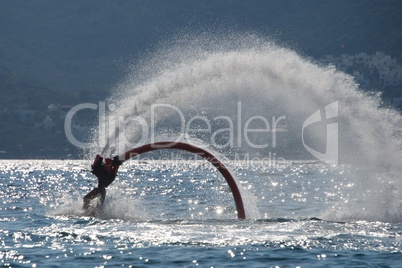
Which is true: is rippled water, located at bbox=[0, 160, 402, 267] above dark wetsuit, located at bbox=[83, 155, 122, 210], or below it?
below

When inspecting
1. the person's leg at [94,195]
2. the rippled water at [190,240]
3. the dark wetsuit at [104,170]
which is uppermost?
the dark wetsuit at [104,170]

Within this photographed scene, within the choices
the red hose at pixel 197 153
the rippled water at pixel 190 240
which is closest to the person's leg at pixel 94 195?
the rippled water at pixel 190 240

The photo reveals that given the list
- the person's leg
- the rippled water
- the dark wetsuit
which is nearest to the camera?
the rippled water

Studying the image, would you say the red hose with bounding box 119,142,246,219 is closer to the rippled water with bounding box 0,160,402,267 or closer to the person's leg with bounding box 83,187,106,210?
the rippled water with bounding box 0,160,402,267

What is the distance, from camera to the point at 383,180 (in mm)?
37500

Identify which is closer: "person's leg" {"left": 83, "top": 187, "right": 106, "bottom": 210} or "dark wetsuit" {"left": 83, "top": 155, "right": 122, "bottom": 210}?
"dark wetsuit" {"left": 83, "top": 155, "right": 122, "bottom": 210}

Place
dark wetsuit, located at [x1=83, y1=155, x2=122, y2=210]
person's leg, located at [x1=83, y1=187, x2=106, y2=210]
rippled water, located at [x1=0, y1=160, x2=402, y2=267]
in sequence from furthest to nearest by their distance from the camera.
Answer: person's leg, located at [x1=83, y1=187, x2=106, y2=210]
dark wetsuit, located at [x1=83, y1=155, x2=122, y2=210]
rippled water, located at [x1=0, y1=160, x2=402, y2=267]

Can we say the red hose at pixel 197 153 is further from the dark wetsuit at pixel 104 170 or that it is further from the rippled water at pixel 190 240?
the rippled water at pixel 190 240

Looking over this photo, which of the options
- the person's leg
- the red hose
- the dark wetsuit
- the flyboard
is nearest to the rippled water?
the person's leg

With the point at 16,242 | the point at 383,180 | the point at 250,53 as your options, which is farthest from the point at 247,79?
the point at 16,242

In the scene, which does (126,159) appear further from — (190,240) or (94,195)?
(190,240)

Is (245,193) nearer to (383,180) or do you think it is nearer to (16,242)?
(383,180)

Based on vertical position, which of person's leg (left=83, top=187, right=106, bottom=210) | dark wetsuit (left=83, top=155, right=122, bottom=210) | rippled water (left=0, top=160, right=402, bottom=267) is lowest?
rippled water (left=0, top=160, right=402, bottom=267)

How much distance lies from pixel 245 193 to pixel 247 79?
22.1 ft
